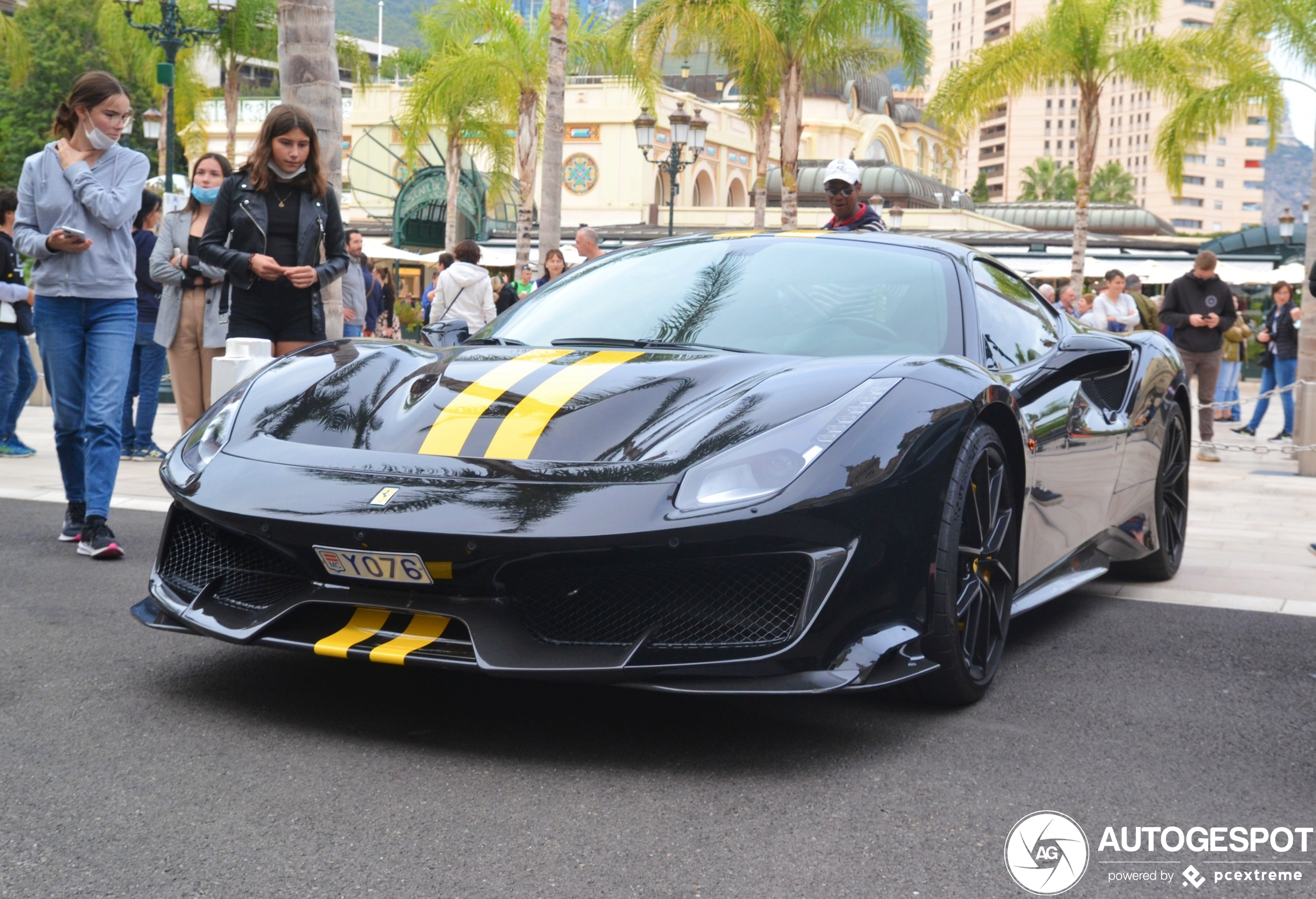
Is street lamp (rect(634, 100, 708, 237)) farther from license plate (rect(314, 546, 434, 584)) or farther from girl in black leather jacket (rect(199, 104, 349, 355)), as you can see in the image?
license plate (rect(314, 546, 434, 584))

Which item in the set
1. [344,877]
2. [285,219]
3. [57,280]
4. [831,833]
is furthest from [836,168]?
[344,877]

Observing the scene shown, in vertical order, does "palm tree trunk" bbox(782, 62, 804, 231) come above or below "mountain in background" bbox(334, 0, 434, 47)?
below

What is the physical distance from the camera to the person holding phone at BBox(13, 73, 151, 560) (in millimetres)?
5191

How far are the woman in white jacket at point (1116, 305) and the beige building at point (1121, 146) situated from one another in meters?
147

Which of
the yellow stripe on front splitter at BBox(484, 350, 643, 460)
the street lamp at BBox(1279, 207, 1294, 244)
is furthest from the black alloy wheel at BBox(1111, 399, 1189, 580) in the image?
the street lamp at BBox(1279, 207, 1294, 244)

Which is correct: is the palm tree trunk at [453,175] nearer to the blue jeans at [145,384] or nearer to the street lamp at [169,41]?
the street lamp at [169,41]

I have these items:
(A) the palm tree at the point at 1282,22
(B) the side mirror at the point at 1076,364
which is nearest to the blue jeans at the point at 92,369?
(B) the side mirror at the point at 1076,364

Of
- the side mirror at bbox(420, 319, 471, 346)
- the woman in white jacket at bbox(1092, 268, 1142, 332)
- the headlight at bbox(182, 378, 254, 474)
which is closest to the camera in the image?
the headlight at bbox(182, 378, 254, 474)

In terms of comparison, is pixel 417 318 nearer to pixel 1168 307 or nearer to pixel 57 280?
pixel 1168 307

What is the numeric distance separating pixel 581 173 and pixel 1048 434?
56569mm

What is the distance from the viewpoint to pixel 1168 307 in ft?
39.9

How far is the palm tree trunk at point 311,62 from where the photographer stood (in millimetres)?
7984

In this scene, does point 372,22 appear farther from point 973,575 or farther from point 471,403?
point 973,575

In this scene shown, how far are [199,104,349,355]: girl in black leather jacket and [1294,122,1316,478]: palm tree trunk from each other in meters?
6.85
